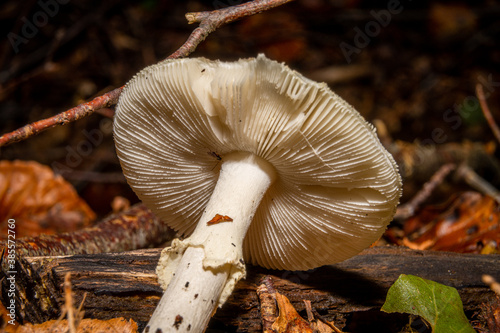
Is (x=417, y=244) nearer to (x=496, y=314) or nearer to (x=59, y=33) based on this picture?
(x=496, y=314)

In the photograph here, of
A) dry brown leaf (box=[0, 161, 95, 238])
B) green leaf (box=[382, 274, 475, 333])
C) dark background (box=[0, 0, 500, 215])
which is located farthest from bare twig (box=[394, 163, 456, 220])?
dry brown leaf (box=[0, 161, 95, 238])

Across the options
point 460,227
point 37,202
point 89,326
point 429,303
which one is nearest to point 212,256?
point 89,326

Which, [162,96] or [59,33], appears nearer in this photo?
[162,96]

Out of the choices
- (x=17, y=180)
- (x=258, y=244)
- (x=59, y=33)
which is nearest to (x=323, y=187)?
(x=258, y=244)

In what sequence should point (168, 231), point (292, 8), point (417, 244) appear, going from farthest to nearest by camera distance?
point (292, 8)
point (417, 244)
point (168, 231)

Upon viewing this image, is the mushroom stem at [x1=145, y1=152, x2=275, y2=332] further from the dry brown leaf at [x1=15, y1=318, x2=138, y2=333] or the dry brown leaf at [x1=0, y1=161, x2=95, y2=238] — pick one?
the dry brown leaf at [x1=0, y1=161, x2=95, y2=238]

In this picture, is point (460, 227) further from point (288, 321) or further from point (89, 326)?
point (89, 326)
